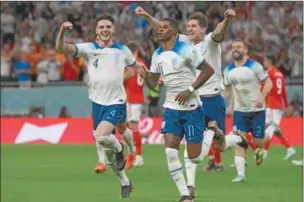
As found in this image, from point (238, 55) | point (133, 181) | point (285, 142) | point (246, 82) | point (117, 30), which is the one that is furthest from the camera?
point (117, 30)

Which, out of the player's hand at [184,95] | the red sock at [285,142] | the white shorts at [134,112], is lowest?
the red sock at [285,142]

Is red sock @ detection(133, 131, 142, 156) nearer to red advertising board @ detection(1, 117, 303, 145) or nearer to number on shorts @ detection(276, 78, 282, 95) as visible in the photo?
number on shorts @ detection(276, 78, 282, 95)

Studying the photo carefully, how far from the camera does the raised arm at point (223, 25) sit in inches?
530

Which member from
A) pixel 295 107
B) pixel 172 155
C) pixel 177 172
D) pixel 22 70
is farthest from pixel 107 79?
pixel 22 70

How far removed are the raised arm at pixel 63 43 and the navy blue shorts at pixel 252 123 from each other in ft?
14.2

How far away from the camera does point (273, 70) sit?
69.3ft

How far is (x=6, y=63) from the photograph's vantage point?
1158 inches

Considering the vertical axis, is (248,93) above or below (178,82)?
below

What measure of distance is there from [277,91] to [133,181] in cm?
614

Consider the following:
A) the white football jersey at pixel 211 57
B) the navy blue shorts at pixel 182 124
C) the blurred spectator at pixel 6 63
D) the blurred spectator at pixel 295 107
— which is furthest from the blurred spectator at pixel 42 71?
the navy blue shorts at pixel 182 124

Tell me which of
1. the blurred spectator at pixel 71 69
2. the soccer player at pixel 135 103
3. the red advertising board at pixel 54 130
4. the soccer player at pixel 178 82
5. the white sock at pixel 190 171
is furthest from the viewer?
the blurred spectator at pixel 71 69

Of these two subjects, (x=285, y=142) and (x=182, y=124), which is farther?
(x=285, y=142)

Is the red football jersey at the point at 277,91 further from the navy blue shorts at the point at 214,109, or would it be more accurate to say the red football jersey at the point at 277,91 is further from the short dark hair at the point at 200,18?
the short dark hair at the point at 200,18

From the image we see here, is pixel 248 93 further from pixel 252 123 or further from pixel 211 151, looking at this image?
pixel 211 151
